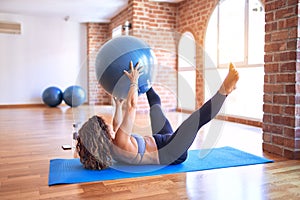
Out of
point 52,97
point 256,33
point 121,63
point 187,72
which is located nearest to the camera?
point 121,63

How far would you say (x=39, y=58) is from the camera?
7.77 m

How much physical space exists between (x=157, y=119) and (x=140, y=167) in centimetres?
48

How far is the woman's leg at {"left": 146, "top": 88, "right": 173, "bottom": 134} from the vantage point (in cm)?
247

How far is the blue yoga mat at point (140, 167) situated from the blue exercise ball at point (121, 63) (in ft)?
1.85

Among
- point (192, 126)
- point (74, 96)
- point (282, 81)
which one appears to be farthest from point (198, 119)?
point (74, 96)

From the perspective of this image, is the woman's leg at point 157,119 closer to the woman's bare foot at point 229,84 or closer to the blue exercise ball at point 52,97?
the woman's bare foot at point 229,84

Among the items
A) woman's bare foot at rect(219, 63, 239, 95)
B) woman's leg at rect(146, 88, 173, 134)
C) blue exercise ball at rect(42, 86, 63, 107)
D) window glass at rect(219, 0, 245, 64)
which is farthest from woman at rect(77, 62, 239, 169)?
blue exercise ball at rect(42, 86, 63, 107)

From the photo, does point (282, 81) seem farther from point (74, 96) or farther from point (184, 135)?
point (74, 96)

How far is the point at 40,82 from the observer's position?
7801 mm

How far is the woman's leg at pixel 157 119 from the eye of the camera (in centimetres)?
247

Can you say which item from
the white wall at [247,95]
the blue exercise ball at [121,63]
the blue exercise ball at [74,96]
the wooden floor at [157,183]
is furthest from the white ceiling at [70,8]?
the blue exercise ball at [121,63]

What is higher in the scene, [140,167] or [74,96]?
[74,96]

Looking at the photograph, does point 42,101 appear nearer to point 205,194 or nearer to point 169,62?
point 169,62

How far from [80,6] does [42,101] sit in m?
2.80
